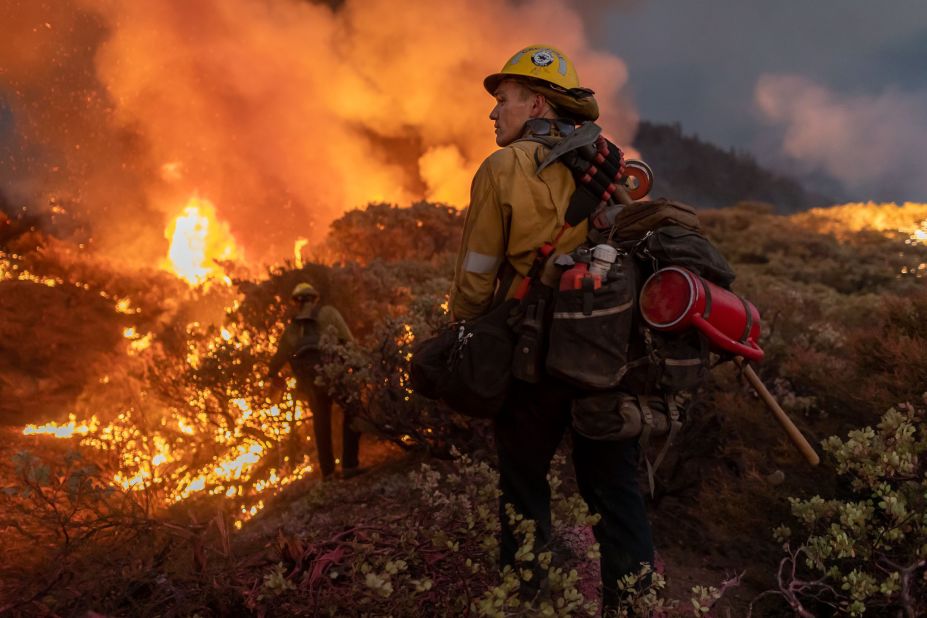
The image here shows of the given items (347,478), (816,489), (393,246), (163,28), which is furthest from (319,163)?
(816,489)

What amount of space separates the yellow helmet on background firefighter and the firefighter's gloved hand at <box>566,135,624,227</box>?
250 mm

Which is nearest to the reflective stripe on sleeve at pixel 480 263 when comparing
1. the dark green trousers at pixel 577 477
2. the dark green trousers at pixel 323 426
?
the dark green trousers at pixel 577 477

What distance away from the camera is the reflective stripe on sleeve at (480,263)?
2396mm

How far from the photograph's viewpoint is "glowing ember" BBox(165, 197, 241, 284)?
16203 millimetres

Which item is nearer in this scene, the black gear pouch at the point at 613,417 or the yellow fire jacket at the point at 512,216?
the black gear pouch at the point at 613,417

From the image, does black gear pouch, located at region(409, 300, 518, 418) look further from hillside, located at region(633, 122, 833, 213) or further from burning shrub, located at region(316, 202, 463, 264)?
hillside, located at region(633, 122, 833, 213)

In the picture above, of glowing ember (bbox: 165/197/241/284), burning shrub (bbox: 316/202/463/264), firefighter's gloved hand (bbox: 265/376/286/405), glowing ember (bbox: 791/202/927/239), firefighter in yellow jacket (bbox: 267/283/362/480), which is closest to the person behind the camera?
firefighter in yellow jacket (bbox: 267/283/362/480)

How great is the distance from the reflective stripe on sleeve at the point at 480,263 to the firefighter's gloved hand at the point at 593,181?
1.13ft

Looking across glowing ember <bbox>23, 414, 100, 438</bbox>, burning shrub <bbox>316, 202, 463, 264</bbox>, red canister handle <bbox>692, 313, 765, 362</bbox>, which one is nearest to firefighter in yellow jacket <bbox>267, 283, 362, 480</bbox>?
red canister handle <bbox>692, 313, 765, 362</bbox>

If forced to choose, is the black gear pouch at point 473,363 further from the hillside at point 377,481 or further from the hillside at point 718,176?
the hillside at point 718,176

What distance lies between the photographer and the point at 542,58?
2529 mm

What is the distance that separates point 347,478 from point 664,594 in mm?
3625

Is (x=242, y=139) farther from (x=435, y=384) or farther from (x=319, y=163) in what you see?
(x=435, y=384)

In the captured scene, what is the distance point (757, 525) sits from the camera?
360cm
